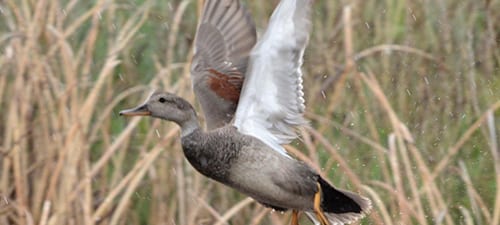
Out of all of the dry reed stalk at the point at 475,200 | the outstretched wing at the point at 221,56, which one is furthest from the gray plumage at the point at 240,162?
the dry reed stalk at the point at 475,200

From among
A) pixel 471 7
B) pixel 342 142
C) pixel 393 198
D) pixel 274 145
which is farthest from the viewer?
pixel 471 7

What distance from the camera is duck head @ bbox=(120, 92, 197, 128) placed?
16.2 ft

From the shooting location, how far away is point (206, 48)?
5344mm

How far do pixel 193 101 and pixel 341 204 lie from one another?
87 centimetres

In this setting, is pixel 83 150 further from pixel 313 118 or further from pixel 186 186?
pixel 313 118

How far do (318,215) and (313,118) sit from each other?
70 cm

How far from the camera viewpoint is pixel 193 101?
18.7ft

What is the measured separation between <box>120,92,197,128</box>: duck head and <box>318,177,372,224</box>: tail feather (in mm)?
588

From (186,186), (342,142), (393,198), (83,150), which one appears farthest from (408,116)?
(83,150)

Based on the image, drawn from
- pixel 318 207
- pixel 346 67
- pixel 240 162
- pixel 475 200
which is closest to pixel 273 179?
pixel 240 162

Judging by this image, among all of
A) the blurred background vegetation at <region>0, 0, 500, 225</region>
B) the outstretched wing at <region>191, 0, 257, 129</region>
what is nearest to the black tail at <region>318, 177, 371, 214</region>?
the blurred background vegetation at <region>0, 0, 500, 225</region>

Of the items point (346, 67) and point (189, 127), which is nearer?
point (189, 127)

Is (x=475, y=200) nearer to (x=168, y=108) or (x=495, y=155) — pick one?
(x=495, y=155)

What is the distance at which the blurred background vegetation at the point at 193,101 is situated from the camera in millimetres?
5465
